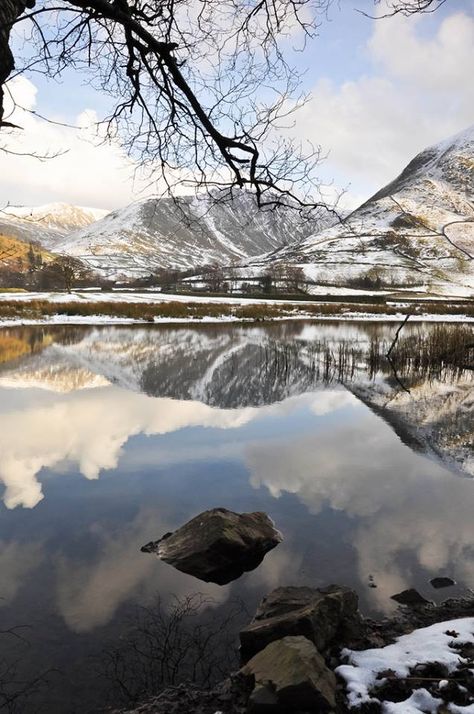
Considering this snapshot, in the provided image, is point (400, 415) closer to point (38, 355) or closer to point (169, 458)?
point (169, 458)

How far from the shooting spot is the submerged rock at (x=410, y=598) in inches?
209

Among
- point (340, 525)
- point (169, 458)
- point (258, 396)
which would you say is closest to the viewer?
point (340, 525)

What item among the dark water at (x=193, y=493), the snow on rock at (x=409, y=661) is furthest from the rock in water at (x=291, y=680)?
the dark water at (x=193, y=493)

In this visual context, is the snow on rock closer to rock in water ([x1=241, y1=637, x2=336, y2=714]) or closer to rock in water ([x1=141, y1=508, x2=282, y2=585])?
rock in water ([x1=241, y1=637, x2=336, y2=714])

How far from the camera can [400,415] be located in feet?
48.1

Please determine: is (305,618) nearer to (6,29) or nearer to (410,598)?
(410,598)

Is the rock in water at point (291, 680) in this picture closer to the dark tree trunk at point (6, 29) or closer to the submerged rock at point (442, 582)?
the submerged rock at point (442, 582)

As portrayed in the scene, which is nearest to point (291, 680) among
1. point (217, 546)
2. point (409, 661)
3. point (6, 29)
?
point (409, 661)

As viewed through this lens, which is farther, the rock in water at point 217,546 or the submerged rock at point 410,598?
the rock in water at point 217,546

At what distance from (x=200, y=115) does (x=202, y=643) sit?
5238 mm

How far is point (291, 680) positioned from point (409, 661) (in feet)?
3.72

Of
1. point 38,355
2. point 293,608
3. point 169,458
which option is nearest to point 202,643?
point 293,608

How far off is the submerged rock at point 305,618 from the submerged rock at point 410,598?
2.80 feet

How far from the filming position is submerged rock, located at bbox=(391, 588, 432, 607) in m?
5.32
